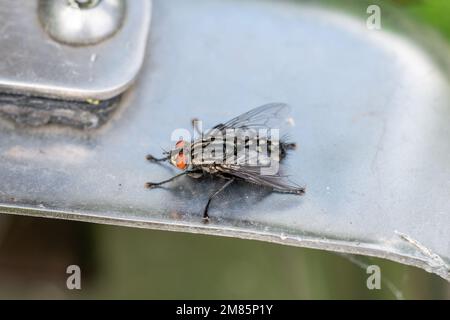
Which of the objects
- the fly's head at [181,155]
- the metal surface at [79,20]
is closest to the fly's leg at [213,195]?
the fly's head at [181,155]

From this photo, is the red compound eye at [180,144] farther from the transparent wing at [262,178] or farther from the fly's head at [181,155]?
the transparent wing at [262,178]

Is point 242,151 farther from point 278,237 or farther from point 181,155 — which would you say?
point 278,237

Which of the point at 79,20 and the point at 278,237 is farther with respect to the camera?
the point at 79,20

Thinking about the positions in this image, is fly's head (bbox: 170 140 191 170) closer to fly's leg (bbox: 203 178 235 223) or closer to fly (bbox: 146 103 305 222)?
fly (bbox: 146 103 305 222)

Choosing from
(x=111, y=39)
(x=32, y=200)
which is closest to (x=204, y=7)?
(x=111, y=39)

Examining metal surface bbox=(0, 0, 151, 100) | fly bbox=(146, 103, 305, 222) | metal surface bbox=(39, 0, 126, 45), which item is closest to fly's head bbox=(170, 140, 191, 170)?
fly bbox=(146, 103, 305, 222)

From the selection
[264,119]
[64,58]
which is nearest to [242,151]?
[264,119]

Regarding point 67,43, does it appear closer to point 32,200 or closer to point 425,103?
point 32,200
